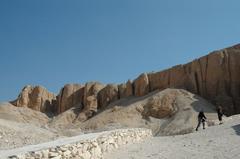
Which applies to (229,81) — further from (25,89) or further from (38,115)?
(25,89)

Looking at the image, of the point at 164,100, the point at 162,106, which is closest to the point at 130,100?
the point at 164,100

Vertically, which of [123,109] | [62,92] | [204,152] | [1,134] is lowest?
[204,152]

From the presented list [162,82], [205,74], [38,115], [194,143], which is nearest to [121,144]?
[194,143]

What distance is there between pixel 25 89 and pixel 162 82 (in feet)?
131

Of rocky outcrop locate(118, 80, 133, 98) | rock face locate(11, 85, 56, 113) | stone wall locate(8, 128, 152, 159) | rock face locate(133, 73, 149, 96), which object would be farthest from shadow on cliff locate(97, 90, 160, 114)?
stone wall locate(8, 128, 152, 159)

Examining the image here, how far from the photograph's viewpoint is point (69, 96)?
83250 millimetres

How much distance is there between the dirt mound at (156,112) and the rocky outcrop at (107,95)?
1024 centimetres

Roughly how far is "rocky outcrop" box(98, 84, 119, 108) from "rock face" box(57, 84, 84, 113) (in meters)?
7.37

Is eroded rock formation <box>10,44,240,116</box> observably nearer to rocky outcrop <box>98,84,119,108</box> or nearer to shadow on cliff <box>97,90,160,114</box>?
rocky outcrop <box>98,84,119,108</box>

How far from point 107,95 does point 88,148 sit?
59122mm

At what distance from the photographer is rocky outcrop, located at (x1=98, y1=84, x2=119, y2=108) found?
231 ft

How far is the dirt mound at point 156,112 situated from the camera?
48344mm

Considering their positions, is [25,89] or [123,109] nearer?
[123,109]

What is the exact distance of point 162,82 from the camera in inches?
2484
